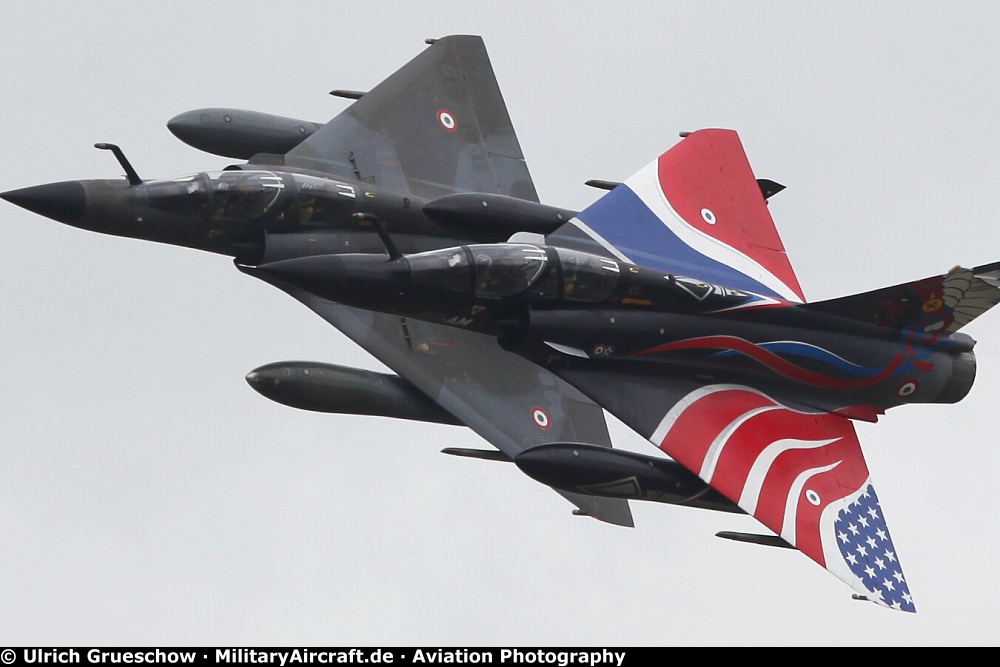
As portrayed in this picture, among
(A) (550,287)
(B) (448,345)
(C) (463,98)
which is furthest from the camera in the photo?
(C) (463,98)

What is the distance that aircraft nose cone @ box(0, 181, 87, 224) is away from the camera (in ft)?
109

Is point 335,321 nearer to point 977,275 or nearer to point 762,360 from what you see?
point 762,360

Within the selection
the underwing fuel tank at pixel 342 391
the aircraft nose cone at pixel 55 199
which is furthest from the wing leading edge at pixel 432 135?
the aircraft nose cone at pixel 55 199

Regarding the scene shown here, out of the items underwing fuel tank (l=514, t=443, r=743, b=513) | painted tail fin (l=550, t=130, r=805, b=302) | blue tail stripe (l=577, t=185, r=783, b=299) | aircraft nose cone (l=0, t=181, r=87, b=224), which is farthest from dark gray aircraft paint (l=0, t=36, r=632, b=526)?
underwing fuel tank (l=514, t=443, r=743, b=513)

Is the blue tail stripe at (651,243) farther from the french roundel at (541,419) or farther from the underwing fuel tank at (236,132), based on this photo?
the underwing fuel tank at (236,132)

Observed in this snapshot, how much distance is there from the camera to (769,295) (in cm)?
3562

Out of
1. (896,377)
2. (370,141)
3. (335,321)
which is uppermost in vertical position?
(370,141)

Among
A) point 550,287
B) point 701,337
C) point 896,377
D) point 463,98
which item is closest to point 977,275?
point 896,377

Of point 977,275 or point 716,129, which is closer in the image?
point 977,275

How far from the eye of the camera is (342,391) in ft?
112

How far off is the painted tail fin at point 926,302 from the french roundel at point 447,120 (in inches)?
301

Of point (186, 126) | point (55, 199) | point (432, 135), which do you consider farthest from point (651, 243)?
point (55, 199)

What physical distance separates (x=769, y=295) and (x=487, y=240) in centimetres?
500

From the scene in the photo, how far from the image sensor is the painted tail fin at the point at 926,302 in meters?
34.6
